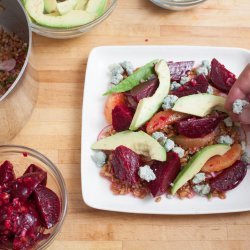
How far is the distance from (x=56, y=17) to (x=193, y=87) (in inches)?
18.8

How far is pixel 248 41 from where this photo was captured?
1.57m

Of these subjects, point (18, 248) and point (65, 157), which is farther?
point (65, 157)

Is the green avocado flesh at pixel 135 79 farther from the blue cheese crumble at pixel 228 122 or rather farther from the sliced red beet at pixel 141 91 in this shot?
the blue cheese crumble at pixel 228 122

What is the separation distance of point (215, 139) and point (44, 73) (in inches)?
22.8

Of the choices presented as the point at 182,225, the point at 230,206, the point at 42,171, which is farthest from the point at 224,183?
the point at 42,171

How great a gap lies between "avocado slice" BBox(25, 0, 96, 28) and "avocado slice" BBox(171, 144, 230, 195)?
0.55m

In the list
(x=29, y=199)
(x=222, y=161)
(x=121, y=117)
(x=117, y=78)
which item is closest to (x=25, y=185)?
(x=29, y=199)

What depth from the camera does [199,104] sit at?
1.35 m

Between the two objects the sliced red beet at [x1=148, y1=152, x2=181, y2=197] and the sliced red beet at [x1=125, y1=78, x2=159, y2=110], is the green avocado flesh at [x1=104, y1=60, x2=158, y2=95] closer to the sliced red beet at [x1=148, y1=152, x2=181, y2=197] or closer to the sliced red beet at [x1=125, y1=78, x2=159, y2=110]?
the sliced red beet at [x1=125, y1=78, x2=159, y2=110]

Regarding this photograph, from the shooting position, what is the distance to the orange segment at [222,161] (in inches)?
51.9

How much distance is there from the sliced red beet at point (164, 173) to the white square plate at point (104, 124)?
0.16ft

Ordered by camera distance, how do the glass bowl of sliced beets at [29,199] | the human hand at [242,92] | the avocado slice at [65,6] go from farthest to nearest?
the avocado slice at [65,6], the human hand at [242,92], the glass bowl of sliced beets at [29,199]

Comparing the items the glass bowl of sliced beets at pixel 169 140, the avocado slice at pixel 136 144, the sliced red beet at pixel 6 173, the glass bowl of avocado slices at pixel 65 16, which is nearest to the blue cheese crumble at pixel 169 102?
the glass bowl of sliced beets at pixel 169 140

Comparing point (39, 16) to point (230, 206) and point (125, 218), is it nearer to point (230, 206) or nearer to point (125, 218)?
point (125, 218)
